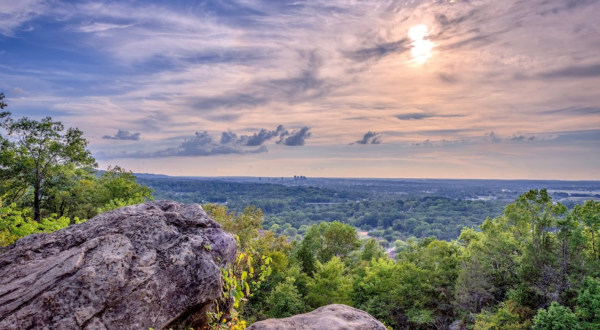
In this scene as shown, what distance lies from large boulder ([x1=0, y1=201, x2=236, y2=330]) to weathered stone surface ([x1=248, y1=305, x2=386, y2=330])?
183 centimetres

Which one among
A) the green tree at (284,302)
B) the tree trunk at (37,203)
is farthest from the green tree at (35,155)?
the green tree at (284,302)

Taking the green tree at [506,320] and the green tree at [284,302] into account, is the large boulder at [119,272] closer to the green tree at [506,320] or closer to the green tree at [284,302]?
the green tree at [506,320]

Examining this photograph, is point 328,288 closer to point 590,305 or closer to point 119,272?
point 590,305

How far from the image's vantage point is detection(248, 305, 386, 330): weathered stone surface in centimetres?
916

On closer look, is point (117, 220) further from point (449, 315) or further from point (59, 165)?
point (449, 315)

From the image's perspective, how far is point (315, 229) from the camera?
56719mm

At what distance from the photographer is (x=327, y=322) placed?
9.40 m

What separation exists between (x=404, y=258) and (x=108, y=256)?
4362cm

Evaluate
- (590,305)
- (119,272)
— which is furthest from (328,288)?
(119,272)

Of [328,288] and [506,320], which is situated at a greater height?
[506,320]

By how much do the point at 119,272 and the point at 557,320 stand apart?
95.9 ft

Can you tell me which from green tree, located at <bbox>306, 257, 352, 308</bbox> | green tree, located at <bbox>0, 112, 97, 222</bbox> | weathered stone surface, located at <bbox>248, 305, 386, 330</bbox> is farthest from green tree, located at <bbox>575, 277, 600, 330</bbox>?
green tree, located at <bbox>0, 112, 97, 222</bbox>

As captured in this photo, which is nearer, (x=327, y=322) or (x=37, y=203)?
(x=327, y=322)

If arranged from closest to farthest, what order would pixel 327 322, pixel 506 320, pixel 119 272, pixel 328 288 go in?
1. pixel 119 272
2. pixel 327 322
3. pixel 506 320
4. pixel 328 288
